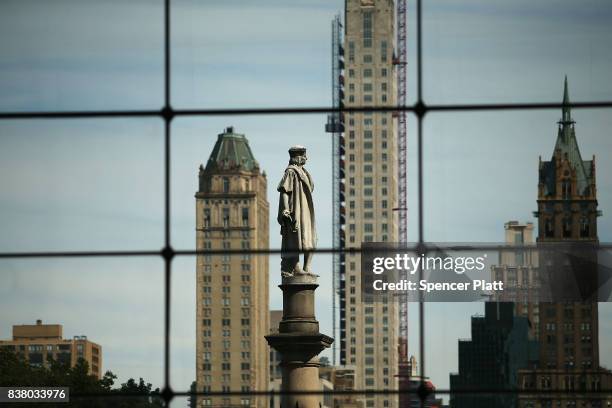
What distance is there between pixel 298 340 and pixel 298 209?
2.31m

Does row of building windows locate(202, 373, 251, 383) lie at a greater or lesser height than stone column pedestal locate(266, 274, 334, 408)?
greater

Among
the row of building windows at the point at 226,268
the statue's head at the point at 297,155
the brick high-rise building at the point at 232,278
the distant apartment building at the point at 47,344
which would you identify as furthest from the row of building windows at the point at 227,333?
the statue's head at the point at 297,155

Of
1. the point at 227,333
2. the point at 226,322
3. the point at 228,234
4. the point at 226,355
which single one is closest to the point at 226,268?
the point at 226,322

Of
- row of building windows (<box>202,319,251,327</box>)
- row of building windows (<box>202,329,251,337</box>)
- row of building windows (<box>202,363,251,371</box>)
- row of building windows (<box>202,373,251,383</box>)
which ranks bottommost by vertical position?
row of building windows (<box>202,373,251,383</box>)

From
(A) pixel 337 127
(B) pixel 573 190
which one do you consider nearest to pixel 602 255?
(B) pixel 573 190

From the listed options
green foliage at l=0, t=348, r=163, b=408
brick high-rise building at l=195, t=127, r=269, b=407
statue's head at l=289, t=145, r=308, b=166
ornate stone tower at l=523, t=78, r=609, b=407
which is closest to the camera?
statue's head at l=289, t=145, r=308, b=166

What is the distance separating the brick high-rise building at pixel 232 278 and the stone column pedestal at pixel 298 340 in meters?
139

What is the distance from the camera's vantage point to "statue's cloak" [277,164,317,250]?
27484mm

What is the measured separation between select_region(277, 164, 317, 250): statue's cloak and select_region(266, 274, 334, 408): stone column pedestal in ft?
2.15

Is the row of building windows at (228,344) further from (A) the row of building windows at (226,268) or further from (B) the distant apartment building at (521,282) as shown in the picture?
(B) the distant apartment building at (521,282)

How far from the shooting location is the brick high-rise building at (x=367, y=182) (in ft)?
645

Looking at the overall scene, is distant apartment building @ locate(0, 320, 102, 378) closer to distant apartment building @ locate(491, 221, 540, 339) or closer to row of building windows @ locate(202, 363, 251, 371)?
distant apartment building @ locate(491, 221, 540, 339)

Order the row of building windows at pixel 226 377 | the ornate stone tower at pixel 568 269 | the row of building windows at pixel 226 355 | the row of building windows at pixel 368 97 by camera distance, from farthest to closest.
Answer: the row of building windows at pixel 368 97 → the row of building windows at pixel 226 355 → the row of building windows at pixel 226 377 → the ornate stone tower at pixel 568 269

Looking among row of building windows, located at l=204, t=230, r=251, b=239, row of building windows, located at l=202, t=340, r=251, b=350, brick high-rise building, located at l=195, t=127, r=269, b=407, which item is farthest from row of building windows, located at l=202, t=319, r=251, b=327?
row of building windows, located at l=204, t=230, r=251, b=239
